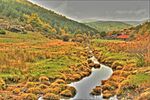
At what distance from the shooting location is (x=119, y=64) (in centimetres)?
8206

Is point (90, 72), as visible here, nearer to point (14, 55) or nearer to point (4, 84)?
point (14, 55)

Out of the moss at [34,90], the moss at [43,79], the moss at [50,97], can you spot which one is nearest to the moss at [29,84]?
the moss at [34,90]

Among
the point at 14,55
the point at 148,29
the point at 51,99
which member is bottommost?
the point at 51,99

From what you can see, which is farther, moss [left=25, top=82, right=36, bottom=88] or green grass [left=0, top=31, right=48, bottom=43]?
green grass [left=0, top=31, right=48, bottom=43]

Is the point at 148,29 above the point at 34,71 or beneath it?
above

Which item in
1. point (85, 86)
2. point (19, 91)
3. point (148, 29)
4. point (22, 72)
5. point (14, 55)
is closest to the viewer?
point (19, 91)

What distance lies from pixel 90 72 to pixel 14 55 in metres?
20.1

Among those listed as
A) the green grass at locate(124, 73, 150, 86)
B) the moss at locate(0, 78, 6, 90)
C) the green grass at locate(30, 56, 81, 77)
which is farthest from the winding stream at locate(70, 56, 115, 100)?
the moss at locate(0, 78, 6, 90)

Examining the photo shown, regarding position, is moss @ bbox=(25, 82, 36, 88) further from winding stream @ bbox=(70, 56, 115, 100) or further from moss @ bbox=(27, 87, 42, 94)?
winding stream @ bbox=(70, 56, 115, 100)

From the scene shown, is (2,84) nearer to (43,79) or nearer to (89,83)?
(43,79)

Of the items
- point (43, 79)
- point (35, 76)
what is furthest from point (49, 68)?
point (43, 79)

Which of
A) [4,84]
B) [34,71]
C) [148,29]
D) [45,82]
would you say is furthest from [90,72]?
[148,29]

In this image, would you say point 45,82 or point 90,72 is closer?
point 45,82

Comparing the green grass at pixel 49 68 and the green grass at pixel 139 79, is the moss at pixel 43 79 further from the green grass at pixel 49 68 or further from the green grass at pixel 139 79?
the green grass at pixel 139 79
